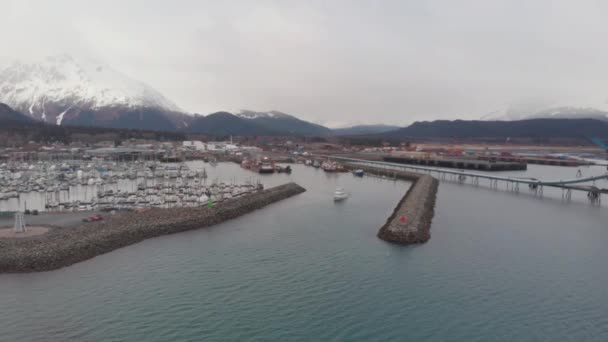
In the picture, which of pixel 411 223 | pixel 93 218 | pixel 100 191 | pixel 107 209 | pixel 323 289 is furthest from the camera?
pixel 100 191

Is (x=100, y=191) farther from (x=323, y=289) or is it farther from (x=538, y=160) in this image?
(x=538, y=160)

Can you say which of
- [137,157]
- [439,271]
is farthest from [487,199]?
[137,157]

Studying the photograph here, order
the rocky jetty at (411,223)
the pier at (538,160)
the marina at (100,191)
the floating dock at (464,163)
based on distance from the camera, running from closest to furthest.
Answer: the rocky jetty at (411,223)
the marina at (100,191)
the floating dock at (464,163)
the pier at (538,160)

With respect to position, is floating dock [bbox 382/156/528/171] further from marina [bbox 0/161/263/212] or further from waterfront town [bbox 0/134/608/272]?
marina [bbox 0/161/263/212]

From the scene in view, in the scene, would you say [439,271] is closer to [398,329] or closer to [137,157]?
[398,329]

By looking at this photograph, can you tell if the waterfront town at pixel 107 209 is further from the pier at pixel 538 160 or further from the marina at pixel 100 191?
the pier at pixel 538 160

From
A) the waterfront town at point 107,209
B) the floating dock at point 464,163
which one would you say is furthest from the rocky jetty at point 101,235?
the floating dock at point 464,163

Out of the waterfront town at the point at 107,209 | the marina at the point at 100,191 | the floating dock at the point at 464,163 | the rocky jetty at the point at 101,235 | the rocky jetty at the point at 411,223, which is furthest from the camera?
the floating dock at the point at 464,163

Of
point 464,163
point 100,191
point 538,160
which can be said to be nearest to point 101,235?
point 100,191
